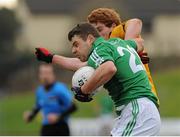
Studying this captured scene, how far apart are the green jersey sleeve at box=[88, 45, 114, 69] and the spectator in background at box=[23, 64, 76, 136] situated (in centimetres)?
587

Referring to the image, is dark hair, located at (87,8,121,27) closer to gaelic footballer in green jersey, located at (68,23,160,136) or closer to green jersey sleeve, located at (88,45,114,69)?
gaelic footballer in green jersey, located at (68,23,160,136)

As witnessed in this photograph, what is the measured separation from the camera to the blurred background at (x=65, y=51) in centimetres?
2798

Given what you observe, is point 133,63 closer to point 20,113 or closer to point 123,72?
point 123,72

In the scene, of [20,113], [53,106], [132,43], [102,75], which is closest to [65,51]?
[20,113]

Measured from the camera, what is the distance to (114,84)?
22.0 ft

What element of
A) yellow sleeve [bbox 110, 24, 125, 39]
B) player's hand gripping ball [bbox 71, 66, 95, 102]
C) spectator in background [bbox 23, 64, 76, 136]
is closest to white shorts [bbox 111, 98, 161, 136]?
player's hand gripping ball [bbox 71, 66, 95, 102]

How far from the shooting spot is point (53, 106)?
41.4 ft

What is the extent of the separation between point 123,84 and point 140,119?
33 cm

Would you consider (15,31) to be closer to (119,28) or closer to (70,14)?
(70,14)

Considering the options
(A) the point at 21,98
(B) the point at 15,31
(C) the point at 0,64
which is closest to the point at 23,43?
(B) the point at 15,31

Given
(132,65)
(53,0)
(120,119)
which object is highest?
(132,65)

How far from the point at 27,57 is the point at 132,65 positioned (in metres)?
40.3

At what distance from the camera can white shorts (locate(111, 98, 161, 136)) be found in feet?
21.9

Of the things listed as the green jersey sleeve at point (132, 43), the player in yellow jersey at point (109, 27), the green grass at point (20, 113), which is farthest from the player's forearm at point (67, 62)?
the green grass at point (20, 113)
